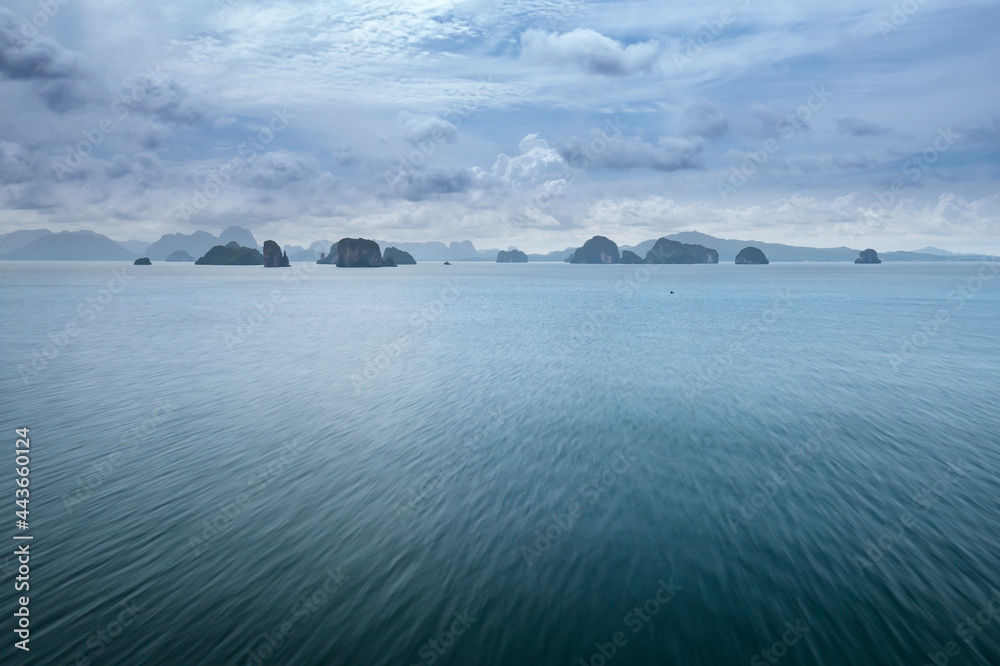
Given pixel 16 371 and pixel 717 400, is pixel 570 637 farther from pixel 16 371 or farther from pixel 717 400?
pixel 16 371

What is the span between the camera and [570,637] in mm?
12141

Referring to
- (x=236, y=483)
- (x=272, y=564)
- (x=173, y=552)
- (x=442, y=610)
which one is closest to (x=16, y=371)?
(x=236, y=483)

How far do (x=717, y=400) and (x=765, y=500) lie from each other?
15775mm
